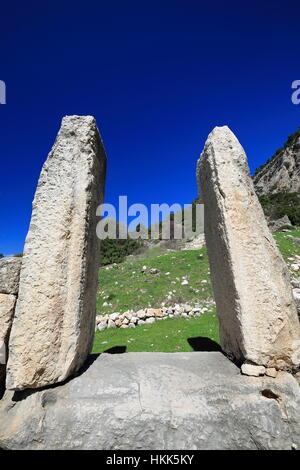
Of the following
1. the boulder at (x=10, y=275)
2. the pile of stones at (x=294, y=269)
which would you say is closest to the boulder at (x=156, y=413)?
the boulder at (x=10, y=275)

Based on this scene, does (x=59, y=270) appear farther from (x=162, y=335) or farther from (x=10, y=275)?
(x=162, y=335)

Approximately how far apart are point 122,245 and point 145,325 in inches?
823

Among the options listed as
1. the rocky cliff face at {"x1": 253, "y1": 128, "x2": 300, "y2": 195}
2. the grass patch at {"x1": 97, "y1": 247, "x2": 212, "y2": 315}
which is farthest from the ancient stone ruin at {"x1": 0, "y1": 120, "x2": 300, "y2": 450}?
the rocky cliff face at {"x1": 253, "y1": 128, "x2": 300, "y2": 195}

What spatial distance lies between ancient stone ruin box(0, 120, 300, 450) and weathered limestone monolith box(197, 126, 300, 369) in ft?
0.04

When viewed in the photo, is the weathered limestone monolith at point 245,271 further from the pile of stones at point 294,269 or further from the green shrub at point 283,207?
the green shrub at point 283,207

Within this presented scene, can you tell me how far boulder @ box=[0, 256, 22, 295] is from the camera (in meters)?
2.78

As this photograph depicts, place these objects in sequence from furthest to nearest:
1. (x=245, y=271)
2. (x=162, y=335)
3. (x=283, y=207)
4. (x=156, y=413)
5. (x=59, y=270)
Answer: (x=283, y=207) < (x=162, y=335) < (x=245, y=271) < (x=59, y=270) < (x=156, y=413)

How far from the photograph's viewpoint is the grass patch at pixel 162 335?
201 inches

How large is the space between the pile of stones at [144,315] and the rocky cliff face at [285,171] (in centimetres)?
3856

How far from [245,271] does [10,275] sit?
2.78 meters

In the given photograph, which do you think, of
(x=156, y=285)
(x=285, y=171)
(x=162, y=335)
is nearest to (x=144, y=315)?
(x=162, y=335)

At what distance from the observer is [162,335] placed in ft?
19.0

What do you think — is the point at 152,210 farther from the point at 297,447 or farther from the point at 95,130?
the point at 297,447

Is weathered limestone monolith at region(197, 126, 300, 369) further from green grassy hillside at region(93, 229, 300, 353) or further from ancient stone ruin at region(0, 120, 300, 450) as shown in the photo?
green grassy hillside at region(93, 229, 300, 353)
